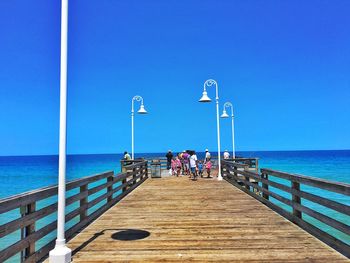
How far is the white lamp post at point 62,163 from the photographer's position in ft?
12.7

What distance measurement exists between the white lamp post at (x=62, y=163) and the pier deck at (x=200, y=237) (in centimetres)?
30

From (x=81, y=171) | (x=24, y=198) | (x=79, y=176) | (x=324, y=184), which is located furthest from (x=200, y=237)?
(x=81, y=171)

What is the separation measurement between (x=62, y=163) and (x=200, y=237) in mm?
2584

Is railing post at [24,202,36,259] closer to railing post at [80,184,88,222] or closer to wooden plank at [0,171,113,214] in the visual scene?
wooden plank at [0,171,113,214]

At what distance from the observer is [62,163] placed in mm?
3965

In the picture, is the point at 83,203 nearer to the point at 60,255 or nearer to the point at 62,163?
the point at 60,255

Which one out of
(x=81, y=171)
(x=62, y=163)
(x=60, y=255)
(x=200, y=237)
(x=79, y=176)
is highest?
(x=62, y=163)

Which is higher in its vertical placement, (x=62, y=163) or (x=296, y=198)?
(x=62, y=163)

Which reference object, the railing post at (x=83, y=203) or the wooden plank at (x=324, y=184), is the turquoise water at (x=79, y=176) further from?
Result: the wooden plank at (x=324, y=184)

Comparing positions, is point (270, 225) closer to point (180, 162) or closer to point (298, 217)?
point (298, 217)

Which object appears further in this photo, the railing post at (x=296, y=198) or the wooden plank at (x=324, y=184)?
the railing post at (x=296, y=198)

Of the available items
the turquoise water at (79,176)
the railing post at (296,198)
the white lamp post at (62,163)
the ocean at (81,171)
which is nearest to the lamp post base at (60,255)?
the white lamp post at (62,163)

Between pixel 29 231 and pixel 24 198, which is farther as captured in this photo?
pixel 29 231

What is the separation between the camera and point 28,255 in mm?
3799
